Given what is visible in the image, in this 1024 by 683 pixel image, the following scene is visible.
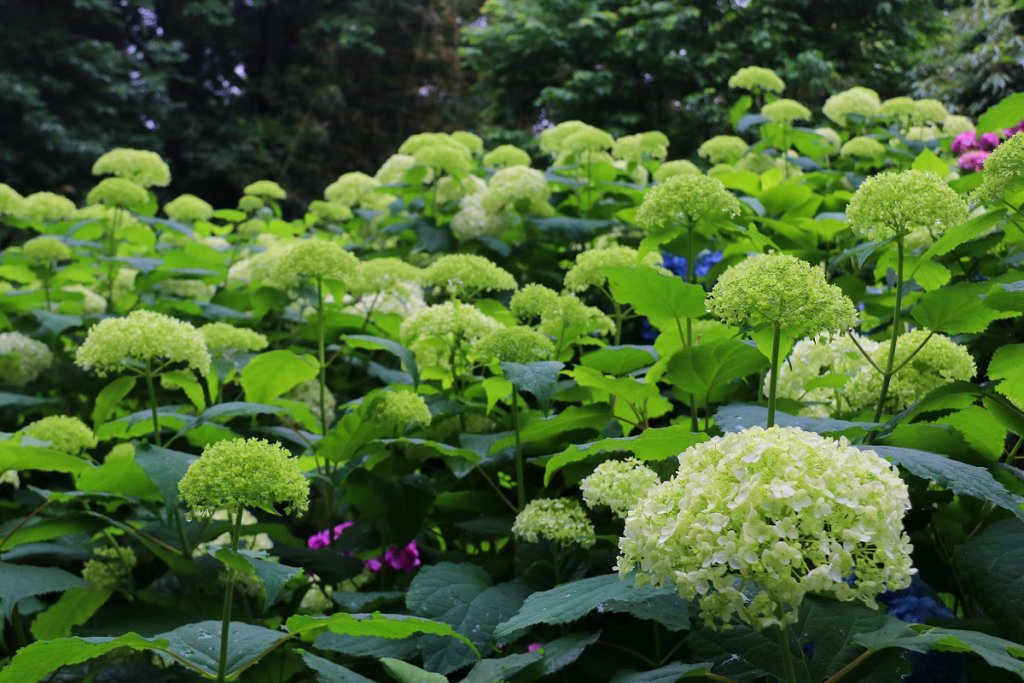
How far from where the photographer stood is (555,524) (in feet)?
4.99

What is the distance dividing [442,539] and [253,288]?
150 cm

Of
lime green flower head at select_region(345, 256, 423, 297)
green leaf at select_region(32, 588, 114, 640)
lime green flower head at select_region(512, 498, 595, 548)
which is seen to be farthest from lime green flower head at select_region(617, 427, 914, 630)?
lime green flower head at select_region(345, 256, 423, 297)

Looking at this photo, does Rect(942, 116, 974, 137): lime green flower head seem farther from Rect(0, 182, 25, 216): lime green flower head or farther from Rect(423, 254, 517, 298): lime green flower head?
Rect(0, 182, 25, 216): lime green flower head

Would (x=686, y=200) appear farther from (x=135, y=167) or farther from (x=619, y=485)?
(x=135, y=167)

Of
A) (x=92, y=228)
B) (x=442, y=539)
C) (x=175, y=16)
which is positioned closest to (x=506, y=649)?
(x=442, y=539)

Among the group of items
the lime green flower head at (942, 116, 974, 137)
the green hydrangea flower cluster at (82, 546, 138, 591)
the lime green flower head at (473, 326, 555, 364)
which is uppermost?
the lime green flower head at (942, 116, 974, 137)

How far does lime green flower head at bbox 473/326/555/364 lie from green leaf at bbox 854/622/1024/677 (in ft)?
2.93

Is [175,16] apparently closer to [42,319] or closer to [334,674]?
[42,319]

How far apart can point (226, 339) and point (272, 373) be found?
18 centimetres

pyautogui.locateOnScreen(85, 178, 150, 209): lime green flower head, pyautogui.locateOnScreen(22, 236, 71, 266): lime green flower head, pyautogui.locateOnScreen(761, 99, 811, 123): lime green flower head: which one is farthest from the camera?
pyautogui.locateOnScreen(761, 99, 811, 123): lime green flower head

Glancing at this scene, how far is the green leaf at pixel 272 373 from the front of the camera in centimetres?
227

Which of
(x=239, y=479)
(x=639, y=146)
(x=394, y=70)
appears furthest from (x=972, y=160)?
(x=394, y=70)

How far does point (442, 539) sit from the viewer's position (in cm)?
228

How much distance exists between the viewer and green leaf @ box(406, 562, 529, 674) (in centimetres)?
144
